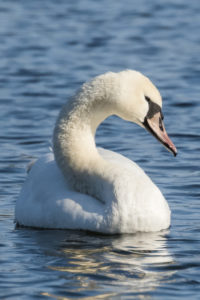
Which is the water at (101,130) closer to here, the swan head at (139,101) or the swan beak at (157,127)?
the swan beak at (157,127)

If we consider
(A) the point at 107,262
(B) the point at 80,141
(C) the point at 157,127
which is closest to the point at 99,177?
(B) the point at 80,141

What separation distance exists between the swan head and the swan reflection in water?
1.05 meters

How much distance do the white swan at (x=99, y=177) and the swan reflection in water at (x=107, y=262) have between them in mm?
141

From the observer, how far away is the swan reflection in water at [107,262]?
23.9ft

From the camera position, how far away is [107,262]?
794cm

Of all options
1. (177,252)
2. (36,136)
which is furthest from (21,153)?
(177,252)

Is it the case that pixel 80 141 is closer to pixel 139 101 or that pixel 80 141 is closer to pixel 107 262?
pixel 139 101

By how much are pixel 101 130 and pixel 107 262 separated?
18.1 ft

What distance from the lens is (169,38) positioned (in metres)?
19.4

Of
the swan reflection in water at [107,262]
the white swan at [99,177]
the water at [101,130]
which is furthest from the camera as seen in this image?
the white swan at [99,177]

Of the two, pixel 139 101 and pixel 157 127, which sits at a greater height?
pixel 139 101

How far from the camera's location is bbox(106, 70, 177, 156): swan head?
8719 millimetres

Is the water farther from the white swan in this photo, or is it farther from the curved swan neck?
the curved swan neck

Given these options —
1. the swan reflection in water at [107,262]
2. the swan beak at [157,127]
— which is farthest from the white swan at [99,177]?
the swan reflection in water at [107,262]
